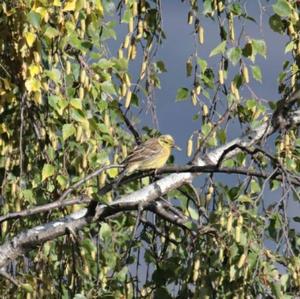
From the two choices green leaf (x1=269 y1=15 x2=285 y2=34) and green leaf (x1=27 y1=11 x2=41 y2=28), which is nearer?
green leaf (x1=27 y1=11 x2=41 y2=28)

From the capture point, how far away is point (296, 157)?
21.5 feet

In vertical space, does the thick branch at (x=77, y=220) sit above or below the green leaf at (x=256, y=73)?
below

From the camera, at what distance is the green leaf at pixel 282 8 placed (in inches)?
244

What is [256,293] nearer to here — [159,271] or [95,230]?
[159,271]

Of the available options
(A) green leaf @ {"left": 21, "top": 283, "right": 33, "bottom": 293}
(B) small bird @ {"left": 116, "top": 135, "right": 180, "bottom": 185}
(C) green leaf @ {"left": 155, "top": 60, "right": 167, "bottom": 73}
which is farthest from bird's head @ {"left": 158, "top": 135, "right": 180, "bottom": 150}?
(A) green leaf @ {"left": 21, "top": 283, "right": 33, "bottom": 293}

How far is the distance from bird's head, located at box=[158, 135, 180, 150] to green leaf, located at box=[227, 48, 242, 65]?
1.13 m

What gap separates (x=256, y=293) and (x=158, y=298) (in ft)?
2.17

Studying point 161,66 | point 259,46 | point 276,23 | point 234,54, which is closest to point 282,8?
point 276,23

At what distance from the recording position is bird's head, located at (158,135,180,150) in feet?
24.2

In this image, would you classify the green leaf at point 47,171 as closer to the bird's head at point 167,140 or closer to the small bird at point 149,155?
the small bird at point 149,155

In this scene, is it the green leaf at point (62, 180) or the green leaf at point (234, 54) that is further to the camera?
the green leaf at point (234, 54)

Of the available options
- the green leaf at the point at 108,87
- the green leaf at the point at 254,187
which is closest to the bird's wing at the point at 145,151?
the green leaf at the point at 108,87

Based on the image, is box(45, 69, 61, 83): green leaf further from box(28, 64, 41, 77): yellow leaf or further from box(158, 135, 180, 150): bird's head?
box(158, 135, 180, 150): bird's head

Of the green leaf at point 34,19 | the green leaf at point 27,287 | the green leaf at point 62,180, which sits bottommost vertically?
the green leaf at point 27,287
